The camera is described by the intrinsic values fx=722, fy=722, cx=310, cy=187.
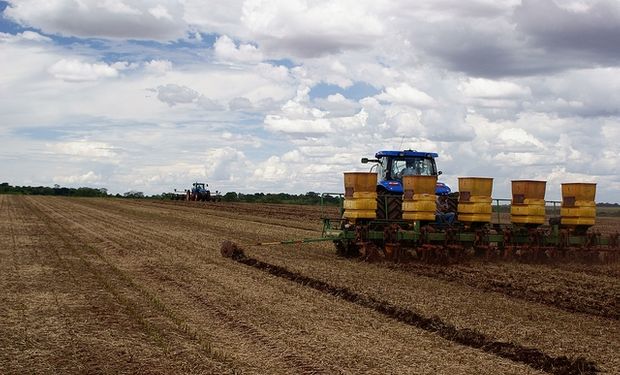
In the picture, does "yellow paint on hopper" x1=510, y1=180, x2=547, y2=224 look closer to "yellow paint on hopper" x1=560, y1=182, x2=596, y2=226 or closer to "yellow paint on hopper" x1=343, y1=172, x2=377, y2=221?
"yellow paint on hopper" x1=560, y1=182, x2=596, y2=226

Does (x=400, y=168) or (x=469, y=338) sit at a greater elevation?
(x=400, y=168)

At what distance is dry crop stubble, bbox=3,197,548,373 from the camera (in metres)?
7.30

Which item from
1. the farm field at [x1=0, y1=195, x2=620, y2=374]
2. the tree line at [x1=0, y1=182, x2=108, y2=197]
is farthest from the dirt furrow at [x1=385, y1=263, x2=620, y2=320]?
the tree line at [x1=0, y1=182, x2=108, y2=197]

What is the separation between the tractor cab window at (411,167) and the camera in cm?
1911

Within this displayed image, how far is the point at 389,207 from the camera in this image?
18094 millimetres

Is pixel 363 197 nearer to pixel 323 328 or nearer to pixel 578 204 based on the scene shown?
pixel 578 204

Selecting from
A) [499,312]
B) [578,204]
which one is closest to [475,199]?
[578,204]

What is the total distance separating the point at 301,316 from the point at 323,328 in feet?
2.58

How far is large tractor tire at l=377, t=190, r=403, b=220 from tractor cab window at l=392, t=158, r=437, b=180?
1142 mm

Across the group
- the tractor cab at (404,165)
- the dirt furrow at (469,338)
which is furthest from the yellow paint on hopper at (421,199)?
the dirt furrow at (469,338)

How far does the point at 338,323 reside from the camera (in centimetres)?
926

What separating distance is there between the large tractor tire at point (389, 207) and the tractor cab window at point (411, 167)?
1.14m

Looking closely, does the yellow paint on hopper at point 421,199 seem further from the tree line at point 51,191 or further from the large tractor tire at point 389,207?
the tree line at point 51,191

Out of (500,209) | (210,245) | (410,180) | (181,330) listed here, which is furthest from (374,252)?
(181,330)
